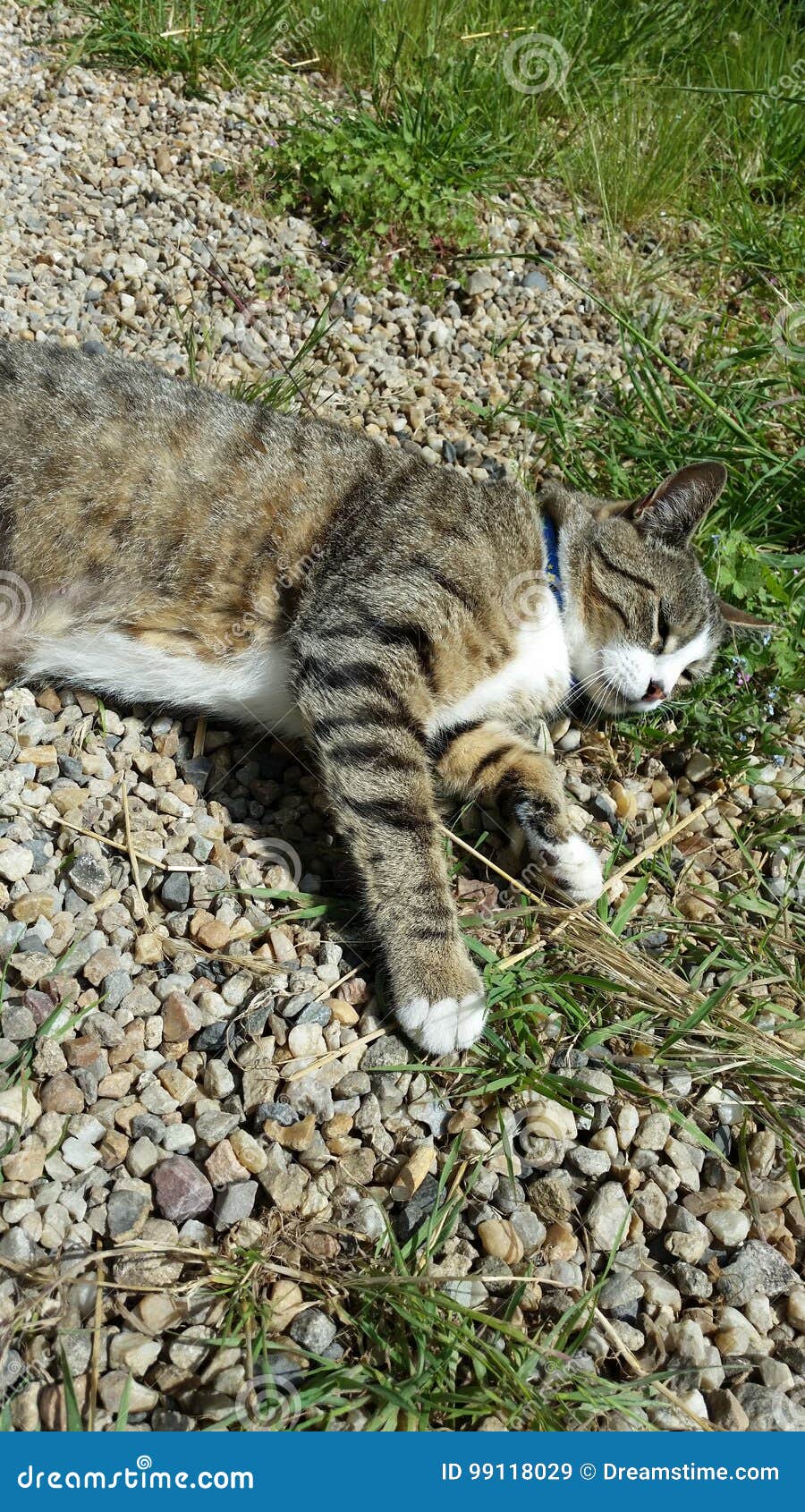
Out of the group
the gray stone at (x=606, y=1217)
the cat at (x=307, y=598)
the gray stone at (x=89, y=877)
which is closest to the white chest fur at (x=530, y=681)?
the cat at (x=307, y=598)

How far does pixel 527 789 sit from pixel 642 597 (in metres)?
0.76

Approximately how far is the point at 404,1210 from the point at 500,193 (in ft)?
13.4

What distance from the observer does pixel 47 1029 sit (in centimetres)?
214

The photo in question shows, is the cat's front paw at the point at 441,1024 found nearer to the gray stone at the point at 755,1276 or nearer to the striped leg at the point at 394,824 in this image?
the striped leg at the point at 394,824

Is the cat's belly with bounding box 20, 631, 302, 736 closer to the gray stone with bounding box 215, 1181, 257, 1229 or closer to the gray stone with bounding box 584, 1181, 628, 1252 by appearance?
the gray stone with bounding box 215, 1181, 257, 1229

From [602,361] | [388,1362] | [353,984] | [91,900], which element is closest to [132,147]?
[602,361]

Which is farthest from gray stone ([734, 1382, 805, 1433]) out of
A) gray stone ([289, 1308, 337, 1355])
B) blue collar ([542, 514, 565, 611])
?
blue collar ([542, 514, 565, 611])

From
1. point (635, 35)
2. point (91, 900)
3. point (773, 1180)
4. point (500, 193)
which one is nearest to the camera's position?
point (773, 1180)

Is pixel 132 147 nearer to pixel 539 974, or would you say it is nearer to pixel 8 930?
pixel 8 930

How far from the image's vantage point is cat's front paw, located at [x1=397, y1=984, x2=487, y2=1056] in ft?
7.47

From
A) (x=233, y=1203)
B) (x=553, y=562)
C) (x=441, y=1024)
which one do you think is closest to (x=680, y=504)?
(x=553, y=562)

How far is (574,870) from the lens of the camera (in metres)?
2.64

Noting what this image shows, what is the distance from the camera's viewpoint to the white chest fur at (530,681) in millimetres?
2850

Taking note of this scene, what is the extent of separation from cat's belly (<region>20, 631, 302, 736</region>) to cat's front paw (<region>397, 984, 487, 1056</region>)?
91 cm
